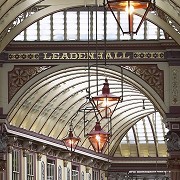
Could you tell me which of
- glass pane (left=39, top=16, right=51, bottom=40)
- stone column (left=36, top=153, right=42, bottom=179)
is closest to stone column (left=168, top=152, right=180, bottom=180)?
glass pane (left=39, top=16, right=51, bottom=40)

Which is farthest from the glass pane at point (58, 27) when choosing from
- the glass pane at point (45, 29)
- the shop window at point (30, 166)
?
the shop window at point (30, 166)

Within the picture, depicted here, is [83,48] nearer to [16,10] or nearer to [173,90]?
[173,90]

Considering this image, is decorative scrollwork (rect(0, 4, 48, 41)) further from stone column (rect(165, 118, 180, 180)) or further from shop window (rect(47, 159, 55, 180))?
shop window (rect(47, 159, 55, 180))

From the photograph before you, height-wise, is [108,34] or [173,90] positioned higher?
[108,34]

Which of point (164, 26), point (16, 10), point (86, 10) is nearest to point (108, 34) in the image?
point (86, 10)

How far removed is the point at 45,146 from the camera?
43312 mm

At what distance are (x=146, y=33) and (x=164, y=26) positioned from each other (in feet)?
11.1

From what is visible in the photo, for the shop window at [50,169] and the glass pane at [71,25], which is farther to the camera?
the shop window at [50,169]

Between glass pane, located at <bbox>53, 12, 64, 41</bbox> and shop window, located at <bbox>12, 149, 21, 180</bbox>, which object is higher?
glass pane, located at <bbox>53, 12, 64, 41</bbox>

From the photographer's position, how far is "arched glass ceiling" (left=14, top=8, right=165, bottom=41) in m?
34.6

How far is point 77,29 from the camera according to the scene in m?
35.4

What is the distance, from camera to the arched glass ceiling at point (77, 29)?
34.6m

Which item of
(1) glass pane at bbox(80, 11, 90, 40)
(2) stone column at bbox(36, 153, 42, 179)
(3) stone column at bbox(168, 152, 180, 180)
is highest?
(1) glass pane at bbox(80, 11, 90, 40)

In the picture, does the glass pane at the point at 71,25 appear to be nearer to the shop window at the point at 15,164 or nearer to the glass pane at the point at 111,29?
the glass pane at the point at 111,29
